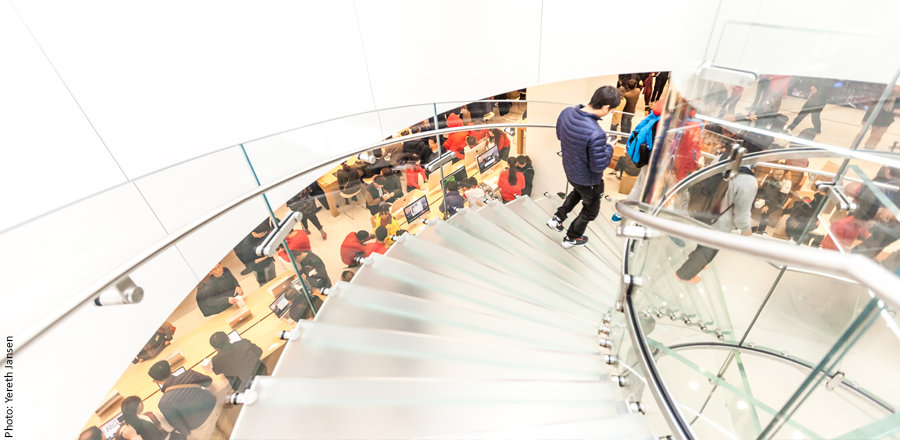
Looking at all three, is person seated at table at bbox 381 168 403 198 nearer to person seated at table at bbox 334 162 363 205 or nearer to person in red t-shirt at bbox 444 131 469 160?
person seated at table at bbox 334 162 363 205

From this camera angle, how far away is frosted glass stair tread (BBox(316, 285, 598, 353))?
2477mm

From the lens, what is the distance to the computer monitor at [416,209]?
3837 millimetres

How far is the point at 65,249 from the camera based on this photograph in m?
1.90

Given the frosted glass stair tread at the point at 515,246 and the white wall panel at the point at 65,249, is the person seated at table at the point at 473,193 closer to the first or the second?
the frosted glass stair tread at the point at 515,246

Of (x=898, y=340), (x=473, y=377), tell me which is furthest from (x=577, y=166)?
(x=898, y=340)

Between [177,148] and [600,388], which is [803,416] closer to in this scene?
[600,388]

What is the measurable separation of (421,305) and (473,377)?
672mm

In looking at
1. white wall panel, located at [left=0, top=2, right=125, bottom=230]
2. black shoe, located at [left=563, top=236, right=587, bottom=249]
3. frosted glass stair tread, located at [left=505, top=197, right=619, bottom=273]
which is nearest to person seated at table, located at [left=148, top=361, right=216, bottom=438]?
white wall panel, located at [left=0, top=2, right=125, bottom=230]

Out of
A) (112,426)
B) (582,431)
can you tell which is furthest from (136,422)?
(582,431)

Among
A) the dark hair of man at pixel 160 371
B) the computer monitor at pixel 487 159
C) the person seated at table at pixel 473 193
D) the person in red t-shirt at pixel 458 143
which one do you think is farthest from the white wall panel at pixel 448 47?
the dark hair of man at pixel 160 371

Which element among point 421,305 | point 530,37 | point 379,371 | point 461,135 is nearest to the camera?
point 379,371

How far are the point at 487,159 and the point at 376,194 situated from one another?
197 cm

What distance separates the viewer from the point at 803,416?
1.76 metres

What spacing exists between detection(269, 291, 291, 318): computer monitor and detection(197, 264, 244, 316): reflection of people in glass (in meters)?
0.21
